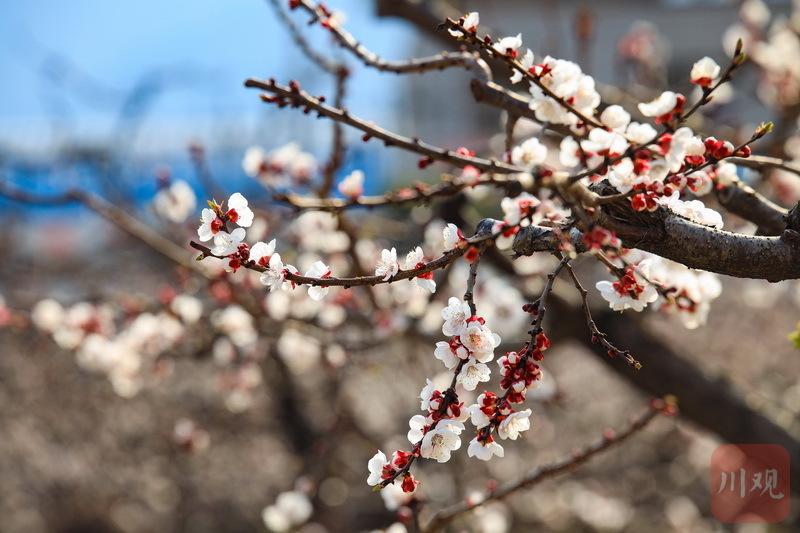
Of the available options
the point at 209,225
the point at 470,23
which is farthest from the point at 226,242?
the point at 470,23

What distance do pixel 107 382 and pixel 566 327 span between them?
175 inches

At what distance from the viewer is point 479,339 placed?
1.13 m

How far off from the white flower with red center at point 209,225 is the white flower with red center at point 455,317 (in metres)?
0.41

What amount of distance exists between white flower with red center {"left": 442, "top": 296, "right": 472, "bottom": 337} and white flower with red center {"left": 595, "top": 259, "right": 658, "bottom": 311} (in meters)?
0.27

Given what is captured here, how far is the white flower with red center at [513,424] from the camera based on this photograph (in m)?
1.17

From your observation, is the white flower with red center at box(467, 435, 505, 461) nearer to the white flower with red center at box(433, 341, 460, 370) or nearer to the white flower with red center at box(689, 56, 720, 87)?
the white flower with red center at box(433, 341, 460, 370)

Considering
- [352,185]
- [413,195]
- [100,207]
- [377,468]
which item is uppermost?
[100,207]

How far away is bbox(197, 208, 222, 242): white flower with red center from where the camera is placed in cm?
118

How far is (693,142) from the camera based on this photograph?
118 cm

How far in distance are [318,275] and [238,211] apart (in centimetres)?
18

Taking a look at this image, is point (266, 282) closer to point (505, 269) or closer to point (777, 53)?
point (505, 269)

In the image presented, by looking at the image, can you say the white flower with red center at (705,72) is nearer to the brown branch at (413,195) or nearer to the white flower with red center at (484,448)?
the brown branch at (413,195)

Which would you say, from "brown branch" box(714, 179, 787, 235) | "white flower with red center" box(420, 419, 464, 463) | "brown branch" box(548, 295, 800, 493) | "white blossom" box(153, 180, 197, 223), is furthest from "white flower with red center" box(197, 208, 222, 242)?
"white blossom" box(153, 180, 197, 223)

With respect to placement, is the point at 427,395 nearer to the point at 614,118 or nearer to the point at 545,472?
the point at 614,118
